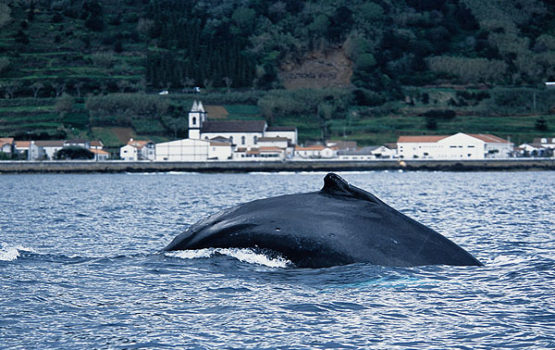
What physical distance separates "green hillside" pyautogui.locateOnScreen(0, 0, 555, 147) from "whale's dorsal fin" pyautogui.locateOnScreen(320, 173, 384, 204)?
12364cm

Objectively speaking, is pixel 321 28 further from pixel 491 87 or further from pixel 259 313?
pixel 259 313

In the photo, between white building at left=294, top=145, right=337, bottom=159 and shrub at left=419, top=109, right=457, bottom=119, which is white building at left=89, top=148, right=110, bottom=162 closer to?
white building at left=294, top=145, right=337, bottom=159

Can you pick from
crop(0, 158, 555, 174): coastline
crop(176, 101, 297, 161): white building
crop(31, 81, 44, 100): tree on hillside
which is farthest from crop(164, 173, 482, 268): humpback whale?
crop(31, 81, 44, 100): tree on hillside

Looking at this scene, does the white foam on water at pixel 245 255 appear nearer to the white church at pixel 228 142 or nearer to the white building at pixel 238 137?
the white church at pixel 228 142

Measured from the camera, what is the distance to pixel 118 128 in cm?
13888

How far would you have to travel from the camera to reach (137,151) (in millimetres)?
124812

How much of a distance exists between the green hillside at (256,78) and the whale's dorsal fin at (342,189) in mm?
123640

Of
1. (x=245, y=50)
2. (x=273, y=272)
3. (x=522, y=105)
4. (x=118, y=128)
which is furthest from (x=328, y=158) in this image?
(x=273, y=272)

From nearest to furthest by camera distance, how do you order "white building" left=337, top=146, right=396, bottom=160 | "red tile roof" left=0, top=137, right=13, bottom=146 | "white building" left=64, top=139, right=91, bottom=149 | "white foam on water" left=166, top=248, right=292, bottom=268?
1. "white foam on water" left=166, top=248, right=292, bottom=268
2. "white building" left=337, top=146, right=396, bottom=160
3. "red tile roof" left=0, top=137, right=13, bottom=146
4. "white building" left=64, top=139, right=91, bottom=149

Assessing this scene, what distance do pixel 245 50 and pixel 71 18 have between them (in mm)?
44216

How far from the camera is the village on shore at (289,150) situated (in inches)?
4737

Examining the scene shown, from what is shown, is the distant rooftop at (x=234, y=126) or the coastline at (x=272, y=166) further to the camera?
the distant rooftop at (x=234, y=126)

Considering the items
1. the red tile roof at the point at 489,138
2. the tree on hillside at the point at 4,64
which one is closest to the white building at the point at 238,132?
the red tile roof at the point at 489,138

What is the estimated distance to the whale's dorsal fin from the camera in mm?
11070
